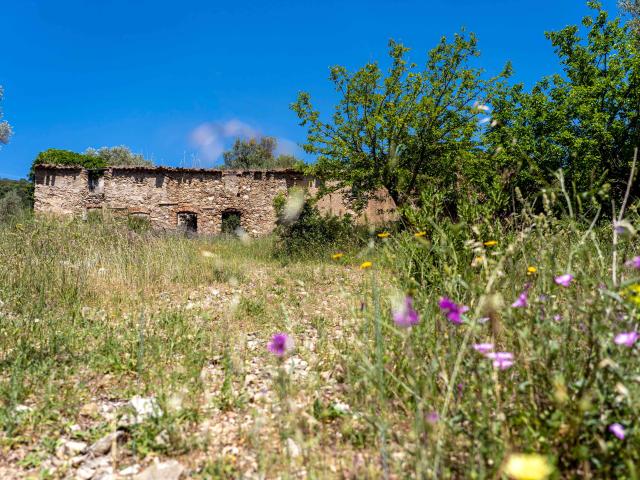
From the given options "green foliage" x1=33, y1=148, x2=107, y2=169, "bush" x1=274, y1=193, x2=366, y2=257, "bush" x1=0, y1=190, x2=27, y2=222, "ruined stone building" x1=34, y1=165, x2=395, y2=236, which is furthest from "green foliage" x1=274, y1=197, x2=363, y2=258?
"green foliage" x1=33, y1=148, x2=107, y2=169

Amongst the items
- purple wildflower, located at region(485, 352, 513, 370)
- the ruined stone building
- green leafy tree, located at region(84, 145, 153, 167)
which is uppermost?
green leafy tree, located at region(84, 145, 153, 167)

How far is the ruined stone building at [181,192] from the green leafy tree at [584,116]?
809cm

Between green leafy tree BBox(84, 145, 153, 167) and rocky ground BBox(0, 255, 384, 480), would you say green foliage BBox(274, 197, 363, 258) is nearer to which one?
rocky ground BBox(0, 255, 384, 480)

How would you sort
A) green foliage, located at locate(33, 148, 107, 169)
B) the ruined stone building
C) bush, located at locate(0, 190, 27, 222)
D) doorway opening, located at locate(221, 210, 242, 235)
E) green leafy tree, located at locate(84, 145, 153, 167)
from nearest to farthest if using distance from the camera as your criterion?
bush, located at locate(0, 190, 27, 222) < the ruined stone building < doorway opening, located at locate(221, 210, 242, 235) < green foliage, located at locate(33, 148, 107, 169) < green leafy tree, located at locate(84, 145, 153, 167)

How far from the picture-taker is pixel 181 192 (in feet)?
63.0

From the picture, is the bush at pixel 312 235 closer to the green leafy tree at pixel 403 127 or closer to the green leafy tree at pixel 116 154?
A: the green leafy tree at pixel 403 127

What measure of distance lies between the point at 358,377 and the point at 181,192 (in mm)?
18230

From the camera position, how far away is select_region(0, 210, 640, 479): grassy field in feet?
5.02

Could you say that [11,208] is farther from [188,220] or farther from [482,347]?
[482,347]

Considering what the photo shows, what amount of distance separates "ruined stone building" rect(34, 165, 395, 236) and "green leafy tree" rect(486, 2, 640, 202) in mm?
8087

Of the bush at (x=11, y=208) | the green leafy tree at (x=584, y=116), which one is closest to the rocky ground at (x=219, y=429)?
the bush at (x=11, y=208)

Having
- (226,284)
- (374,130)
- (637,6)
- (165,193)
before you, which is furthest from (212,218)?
(637,6)

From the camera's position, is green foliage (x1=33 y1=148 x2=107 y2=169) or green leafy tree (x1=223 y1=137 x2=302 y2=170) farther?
green leafy tree (x1=223 y1=137 x2=302 y2=170)

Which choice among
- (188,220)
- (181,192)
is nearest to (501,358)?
(181,192)
